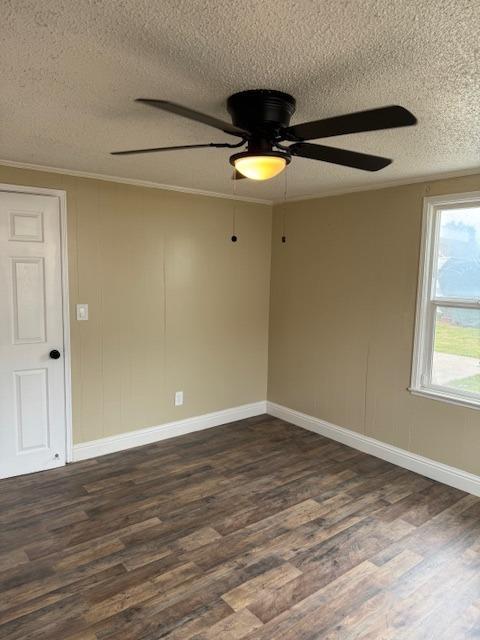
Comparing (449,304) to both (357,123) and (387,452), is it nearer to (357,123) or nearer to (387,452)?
(387,452)

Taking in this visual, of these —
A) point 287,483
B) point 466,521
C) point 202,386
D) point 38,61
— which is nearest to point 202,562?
point 287,483

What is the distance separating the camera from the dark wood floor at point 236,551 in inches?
79.9

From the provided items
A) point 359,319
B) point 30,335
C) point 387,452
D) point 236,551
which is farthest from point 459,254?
point 30,335

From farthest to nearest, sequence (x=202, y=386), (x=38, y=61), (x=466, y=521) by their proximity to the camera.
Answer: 1. (x=202, y=386)
2. (x=466, y=521)
3. (x=38, y=61)

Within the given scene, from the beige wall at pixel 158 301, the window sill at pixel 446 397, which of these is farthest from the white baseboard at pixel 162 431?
the window sill at pixel 446 397

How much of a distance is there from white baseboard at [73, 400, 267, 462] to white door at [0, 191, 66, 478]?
27cm

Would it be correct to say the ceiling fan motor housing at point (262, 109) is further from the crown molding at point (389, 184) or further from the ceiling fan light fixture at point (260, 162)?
the crown molding at point (389, 184)

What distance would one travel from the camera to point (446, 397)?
335cm

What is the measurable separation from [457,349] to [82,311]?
2922mm

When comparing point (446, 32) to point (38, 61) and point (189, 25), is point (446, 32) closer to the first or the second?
point (189, 25)

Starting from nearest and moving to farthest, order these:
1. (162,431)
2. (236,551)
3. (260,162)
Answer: (260,162) → (236,551) → (162,431)

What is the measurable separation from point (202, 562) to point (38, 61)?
8.07 feet

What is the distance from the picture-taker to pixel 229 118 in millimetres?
2115

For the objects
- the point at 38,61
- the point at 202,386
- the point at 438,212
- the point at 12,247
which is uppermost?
the point at 38,61
